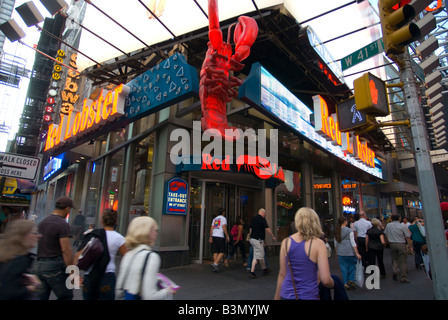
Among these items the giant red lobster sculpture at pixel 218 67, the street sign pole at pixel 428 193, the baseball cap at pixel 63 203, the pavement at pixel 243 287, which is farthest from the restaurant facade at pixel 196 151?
the baseball cap at pixel 63 203

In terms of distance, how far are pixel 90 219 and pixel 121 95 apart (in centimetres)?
931

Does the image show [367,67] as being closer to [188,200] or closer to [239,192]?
[239,192]

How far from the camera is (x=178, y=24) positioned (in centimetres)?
870

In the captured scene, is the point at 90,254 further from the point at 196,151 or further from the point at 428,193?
the point at 196,151

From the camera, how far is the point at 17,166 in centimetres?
501

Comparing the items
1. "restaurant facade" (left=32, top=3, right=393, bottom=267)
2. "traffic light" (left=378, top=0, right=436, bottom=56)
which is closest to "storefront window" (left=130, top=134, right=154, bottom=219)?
"restaurant facade" (left=32, top=3, right=393, bottom=267)

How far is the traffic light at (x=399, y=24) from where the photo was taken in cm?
378

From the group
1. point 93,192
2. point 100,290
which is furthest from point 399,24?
point 93,192

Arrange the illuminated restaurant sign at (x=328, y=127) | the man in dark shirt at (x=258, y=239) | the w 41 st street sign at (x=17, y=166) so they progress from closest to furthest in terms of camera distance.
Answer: the w 41 st street sign at (x=17, y=166) → the man in dark shirt at (x=258, y=239) → the illuminated restaurant sign at (x=328, y=127)

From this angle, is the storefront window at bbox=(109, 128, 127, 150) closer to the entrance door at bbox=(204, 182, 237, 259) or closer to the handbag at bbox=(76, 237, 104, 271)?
the entrance door at bbox=(204, 182, 237, 259)

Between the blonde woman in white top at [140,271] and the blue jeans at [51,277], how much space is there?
1230mm

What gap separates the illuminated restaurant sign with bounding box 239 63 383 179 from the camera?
775cm

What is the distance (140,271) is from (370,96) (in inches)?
156
